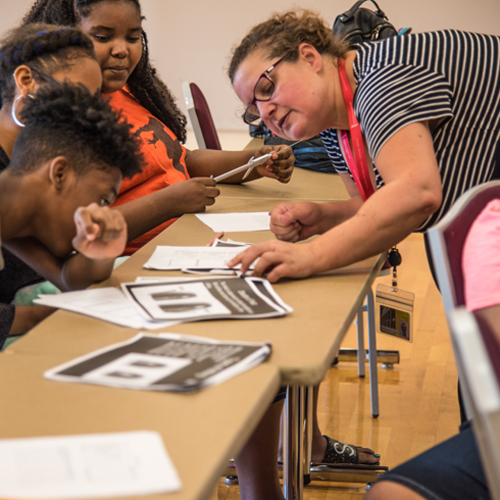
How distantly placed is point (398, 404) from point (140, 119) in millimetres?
1420

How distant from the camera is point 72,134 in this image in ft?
4.08

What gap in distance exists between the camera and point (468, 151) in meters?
1.24

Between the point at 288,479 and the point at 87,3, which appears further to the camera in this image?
Answer: the point at 87,3

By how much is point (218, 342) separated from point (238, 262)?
321mm

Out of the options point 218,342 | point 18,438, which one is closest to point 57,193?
point 218,342

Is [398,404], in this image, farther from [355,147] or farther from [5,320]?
[5,320]

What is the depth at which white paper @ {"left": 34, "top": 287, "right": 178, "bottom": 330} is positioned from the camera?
3.13ft

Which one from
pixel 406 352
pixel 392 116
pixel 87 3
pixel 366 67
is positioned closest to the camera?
pixel 392 116

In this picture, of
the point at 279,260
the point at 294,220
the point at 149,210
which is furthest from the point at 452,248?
the point at 149,210

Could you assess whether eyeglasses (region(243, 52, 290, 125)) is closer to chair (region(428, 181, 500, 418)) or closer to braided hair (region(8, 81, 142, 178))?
braided hair (region(8, 81, 142, 178))

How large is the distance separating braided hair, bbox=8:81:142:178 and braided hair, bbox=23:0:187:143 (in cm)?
58

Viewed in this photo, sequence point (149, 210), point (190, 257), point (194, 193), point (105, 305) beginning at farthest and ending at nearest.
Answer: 1. point (194, 193)
2. point (149, 210)
3. point (190, 257)
4. point (105, 305)

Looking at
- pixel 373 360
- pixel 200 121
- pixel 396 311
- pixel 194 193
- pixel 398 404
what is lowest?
pixel 398 404

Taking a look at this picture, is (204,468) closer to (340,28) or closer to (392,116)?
(392,116)
